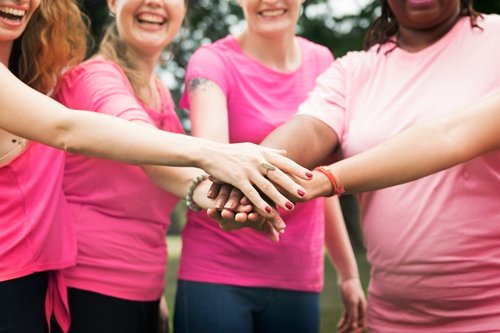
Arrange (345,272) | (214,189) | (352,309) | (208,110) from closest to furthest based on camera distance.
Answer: (214,189) → (208,110) → (352,309) → (345,272)

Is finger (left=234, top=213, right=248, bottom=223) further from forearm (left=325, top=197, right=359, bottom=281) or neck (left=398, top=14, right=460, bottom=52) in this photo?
forearm (left=325, top=197, right=359, bottom=281)

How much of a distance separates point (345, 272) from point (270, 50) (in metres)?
1.08

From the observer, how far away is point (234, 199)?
9.03ft

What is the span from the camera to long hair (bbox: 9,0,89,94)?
296 cm

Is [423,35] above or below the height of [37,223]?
above

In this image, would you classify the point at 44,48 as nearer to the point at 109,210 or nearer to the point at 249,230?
the point at 109,210

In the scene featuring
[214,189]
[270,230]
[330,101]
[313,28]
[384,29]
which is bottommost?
[313,28]

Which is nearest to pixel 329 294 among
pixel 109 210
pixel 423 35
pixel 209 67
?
pixel 209 67

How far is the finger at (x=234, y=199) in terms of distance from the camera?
275cm

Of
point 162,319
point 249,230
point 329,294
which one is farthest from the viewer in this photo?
point 329,294

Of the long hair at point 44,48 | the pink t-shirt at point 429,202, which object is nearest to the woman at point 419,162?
the pink t-shirt at point 429,202

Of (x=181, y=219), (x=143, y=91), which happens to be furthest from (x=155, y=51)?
(x=181, y=219)

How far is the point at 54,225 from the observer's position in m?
2.84

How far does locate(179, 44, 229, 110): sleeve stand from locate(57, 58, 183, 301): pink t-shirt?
25 centimetres
